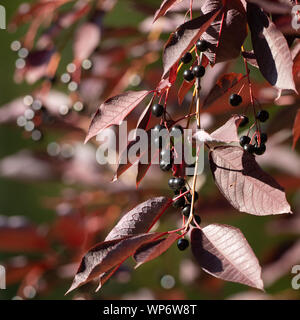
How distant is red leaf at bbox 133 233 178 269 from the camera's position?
547 mm

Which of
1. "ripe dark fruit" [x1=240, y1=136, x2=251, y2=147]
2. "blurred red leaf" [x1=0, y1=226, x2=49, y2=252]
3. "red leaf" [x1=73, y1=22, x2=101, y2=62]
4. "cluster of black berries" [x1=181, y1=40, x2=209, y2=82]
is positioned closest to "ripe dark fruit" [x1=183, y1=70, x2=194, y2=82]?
"cluster of black berries" [x1=181, y1=40, x2=209, y2=82]

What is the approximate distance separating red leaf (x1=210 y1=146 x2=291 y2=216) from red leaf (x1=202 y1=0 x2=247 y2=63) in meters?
0.11

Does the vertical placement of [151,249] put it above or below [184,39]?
below

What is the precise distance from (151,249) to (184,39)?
8.7 inches

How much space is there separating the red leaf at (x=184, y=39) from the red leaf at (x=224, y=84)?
12 centimetres

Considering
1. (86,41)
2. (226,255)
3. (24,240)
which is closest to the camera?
(226,255)

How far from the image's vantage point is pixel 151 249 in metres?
0.56

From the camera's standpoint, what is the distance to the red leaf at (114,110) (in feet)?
2.10

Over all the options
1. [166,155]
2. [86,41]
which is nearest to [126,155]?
[166,155]

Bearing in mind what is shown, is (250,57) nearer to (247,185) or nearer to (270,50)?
(270,50)

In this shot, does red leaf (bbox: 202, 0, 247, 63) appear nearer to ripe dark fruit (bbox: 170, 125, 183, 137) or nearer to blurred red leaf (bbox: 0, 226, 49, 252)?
ripe dark fruit (bbox: 170, 125, 183, 137)

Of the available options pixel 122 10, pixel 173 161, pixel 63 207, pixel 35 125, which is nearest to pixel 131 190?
pixel 63 207

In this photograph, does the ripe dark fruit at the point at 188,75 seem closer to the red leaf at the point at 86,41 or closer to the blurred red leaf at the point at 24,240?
the red leaf at the point at 86,41

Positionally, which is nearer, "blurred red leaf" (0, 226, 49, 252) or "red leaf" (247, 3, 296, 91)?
"red leaf" (247, 3, 296, 91)
